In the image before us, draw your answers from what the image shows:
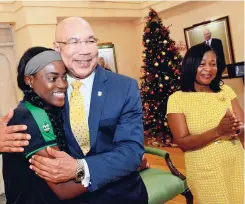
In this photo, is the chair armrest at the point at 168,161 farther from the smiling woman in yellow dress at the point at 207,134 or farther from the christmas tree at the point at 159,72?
the christmas tree at the point at 159,72

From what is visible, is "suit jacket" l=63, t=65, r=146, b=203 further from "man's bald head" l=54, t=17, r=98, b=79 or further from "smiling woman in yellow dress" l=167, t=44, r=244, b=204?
"smiling woman in yellow dress" l=167, t=44, r=244, b=204

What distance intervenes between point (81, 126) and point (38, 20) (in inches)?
216

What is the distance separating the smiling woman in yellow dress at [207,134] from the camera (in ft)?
6.83

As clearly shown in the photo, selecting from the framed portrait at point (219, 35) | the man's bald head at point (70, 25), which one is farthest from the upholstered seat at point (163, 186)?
the framed portrait at point (219, 35)

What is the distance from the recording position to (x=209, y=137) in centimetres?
203

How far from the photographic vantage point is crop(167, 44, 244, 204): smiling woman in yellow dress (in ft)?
6.83

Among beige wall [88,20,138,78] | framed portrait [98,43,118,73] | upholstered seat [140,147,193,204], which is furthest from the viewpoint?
beige wall [88,20,138,78]

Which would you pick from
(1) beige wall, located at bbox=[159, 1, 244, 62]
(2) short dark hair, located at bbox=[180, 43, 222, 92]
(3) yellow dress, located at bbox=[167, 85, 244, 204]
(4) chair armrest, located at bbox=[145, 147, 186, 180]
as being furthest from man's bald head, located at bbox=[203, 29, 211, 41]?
(3) yellow dress, located at bbox=[167, 85, 244, 204]

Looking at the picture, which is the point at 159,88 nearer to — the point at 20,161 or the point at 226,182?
the point at 226,182

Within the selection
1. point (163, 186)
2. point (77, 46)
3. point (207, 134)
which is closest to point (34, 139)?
point (77, 46)

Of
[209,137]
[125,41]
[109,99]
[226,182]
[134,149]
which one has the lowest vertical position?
[226,182]

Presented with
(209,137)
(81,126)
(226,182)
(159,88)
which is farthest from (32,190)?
(159,88)

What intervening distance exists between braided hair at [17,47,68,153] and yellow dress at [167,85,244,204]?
1.04m

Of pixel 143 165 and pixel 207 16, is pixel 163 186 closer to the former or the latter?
pixel 143 165
